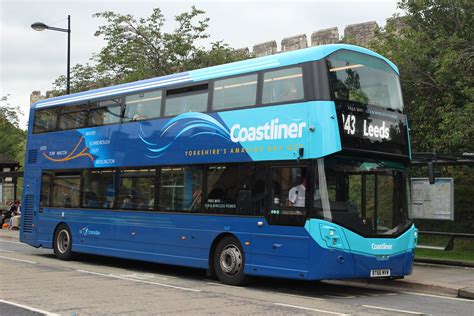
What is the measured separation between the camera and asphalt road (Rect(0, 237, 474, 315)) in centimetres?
862

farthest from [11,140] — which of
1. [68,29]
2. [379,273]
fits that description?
[379,273]

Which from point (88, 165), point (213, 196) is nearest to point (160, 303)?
point (213, 196)

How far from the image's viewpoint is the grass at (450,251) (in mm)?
16188

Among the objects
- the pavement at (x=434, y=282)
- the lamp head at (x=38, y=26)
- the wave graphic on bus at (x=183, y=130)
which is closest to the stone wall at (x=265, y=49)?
the lamp head at (x=38, y=26)

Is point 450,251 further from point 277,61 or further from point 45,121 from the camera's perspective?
point 45,121

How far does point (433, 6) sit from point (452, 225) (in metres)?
8.28

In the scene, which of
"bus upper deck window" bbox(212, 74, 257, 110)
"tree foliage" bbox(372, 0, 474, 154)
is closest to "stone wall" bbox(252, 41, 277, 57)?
"tree foliage" bbox(372, 0, 474, 154)

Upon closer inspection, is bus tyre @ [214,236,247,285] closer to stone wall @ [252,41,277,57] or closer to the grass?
the grass

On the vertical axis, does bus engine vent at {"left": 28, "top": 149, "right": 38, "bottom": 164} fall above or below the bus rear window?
below

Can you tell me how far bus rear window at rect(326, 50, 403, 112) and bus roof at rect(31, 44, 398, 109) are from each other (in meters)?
0.17

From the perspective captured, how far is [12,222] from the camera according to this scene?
102 feet

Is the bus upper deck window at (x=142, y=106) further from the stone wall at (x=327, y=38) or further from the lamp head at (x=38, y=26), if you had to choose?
the stone wall at (x=327, y=38)

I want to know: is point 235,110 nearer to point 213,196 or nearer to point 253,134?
point 253,134

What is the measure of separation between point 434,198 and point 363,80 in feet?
20.9
